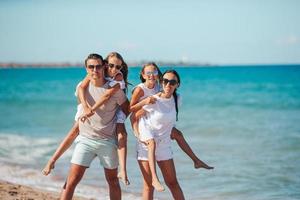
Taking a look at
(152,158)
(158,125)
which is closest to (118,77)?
(158,125)

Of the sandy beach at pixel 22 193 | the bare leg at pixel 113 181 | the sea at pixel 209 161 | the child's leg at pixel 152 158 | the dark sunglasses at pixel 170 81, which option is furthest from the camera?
the sea at pixel 209 161

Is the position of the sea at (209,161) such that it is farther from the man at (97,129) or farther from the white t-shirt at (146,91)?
the man at (97,129)

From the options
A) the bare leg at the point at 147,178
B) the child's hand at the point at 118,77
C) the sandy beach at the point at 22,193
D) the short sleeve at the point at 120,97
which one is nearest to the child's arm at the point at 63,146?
the short sleeve at the point at 120,97

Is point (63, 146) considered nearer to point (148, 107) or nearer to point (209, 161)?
point (148, 107)

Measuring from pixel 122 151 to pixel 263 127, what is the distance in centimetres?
1235

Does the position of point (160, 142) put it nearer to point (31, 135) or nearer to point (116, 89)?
point (116, 89)

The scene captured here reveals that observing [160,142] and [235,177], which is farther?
[235,177]

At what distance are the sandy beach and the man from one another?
2055mm

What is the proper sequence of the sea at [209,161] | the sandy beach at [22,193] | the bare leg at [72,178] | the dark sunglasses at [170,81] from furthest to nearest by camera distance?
the sea at [209,161] < the sandy beach at [22,193] < the bare leg at [72,178] < the dark sunglasses at [170,81]

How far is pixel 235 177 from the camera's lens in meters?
9.73

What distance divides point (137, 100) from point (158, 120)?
1.03ft

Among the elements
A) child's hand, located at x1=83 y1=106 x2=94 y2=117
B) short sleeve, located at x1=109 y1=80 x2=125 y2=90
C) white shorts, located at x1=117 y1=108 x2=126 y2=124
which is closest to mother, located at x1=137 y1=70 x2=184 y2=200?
white shorts, located at x1=117 y1=108 x2=126 y2=124

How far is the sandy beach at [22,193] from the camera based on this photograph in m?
7.54

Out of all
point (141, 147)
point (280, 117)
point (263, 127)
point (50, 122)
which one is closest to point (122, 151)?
point (141, 147)
